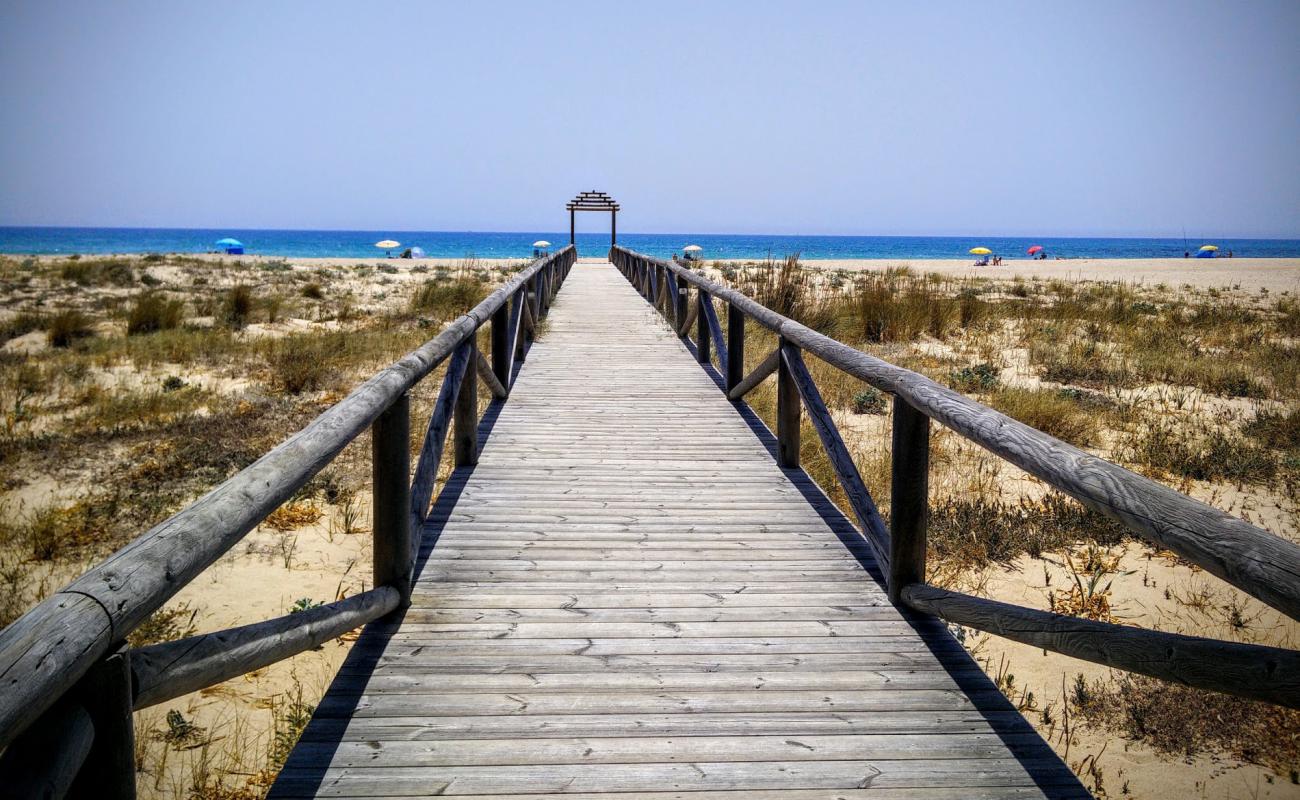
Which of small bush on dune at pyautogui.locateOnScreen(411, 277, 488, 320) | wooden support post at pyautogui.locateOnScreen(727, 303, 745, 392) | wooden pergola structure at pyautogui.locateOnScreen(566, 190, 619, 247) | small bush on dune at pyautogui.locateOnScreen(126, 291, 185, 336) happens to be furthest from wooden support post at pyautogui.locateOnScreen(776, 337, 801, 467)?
wooden pergola structure at pyautogui.locateOnScreen(566, 190, 619, 247)

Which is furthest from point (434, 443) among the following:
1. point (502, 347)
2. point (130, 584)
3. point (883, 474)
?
point (883, 474)

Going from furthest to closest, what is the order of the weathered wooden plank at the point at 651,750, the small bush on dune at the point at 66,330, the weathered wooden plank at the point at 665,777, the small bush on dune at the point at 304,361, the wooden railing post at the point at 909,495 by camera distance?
1. the small bush on dune at the point at 66,330
2. the small bush on dune at the point at 304,361
3. the wooden railing post at the point at 909,495
4. the weathered wooden plank at the point at 651,750
5. the weathered wooden plank at the point at 665,777

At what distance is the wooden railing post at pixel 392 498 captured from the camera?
3025 mm

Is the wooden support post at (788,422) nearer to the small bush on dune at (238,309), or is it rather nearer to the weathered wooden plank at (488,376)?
the weathered wooden plank at (488,376)

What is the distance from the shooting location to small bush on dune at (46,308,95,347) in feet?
38.8

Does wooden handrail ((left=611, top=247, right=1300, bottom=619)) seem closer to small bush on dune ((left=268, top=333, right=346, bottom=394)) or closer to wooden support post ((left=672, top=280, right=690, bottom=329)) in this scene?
small bush on dune ((left=268, top=333, right=346, bottom=394))

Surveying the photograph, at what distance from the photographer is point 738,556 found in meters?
3.78

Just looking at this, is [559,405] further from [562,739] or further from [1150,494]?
[1150,494]

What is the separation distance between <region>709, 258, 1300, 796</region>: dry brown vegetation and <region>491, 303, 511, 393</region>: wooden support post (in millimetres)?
2474

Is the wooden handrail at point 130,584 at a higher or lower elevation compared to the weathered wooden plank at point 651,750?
higher

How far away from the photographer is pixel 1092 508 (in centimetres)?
224

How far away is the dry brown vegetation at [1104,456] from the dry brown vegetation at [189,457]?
129 inches

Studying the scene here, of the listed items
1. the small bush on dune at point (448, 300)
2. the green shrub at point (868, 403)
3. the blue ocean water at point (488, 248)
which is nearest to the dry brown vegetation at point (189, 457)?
the small bush on dune at point (448, 300)

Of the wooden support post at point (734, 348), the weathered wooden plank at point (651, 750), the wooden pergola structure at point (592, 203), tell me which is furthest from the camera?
the wooden pergola structure at point (592, 203)
